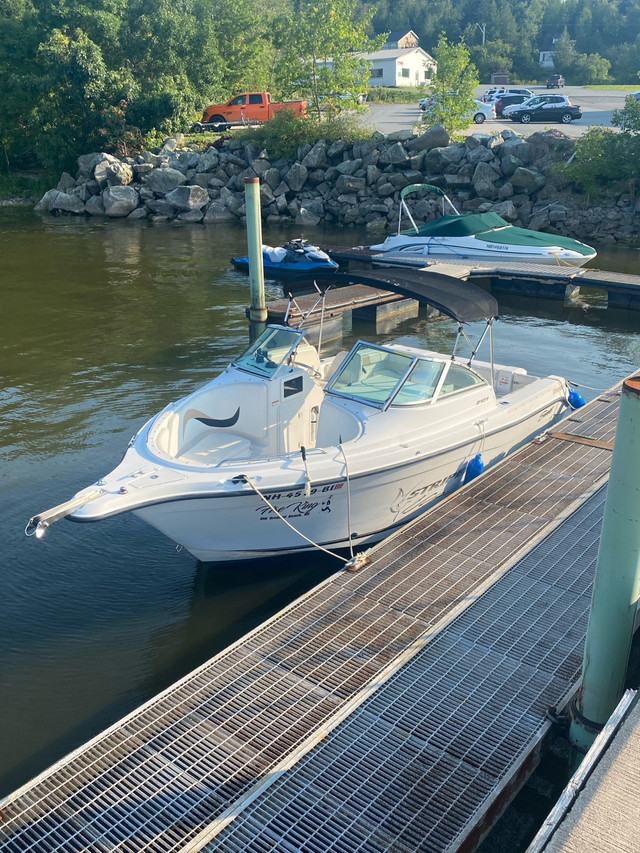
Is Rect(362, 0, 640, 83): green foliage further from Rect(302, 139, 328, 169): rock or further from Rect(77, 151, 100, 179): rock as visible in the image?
Rect(77, 151, 100, 179): rock

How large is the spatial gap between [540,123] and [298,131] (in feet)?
43.1

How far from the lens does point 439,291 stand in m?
10.6

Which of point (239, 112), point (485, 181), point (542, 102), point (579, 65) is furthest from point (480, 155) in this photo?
point (579, 65)

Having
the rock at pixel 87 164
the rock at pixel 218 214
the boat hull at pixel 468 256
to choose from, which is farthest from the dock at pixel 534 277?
the rock at pixel 87 164

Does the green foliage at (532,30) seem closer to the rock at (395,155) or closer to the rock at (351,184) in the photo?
the rock at (395,155)

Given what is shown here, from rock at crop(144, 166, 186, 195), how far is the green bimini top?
1488 cm

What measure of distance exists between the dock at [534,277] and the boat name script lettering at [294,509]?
1293 centimetres

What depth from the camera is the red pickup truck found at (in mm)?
40031

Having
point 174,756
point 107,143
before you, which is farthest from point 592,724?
point 107,143

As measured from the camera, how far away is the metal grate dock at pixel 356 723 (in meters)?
4.75

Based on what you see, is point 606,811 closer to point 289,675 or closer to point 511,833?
point 511,833

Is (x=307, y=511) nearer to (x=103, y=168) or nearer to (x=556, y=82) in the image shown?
(x=103, y=168)

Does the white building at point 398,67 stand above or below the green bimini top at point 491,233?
above

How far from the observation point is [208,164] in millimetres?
34125
